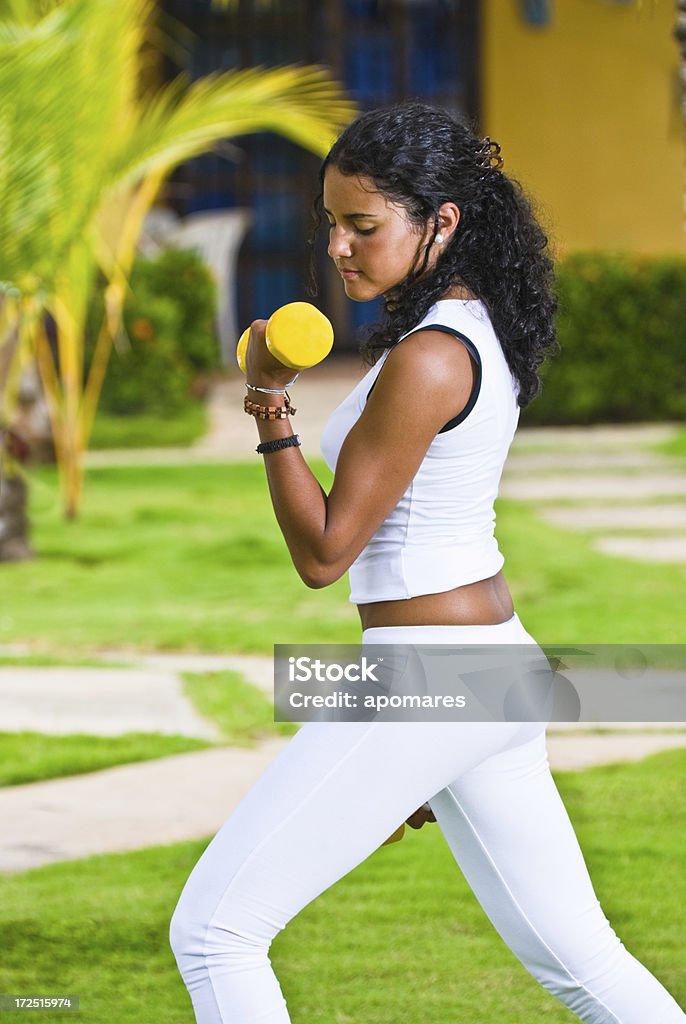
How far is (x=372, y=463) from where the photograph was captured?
194 cm

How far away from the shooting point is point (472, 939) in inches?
134

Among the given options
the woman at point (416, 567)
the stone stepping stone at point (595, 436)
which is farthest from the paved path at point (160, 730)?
the woman at point (416, 567)

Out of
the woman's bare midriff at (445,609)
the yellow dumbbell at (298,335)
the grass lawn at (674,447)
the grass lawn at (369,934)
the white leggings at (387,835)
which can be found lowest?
the grass lawn at (674,447)

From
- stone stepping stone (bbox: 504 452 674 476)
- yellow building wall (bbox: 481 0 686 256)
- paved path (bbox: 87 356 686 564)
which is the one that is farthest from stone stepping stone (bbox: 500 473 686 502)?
yellow building wall (bbox: 481 0 686 256)

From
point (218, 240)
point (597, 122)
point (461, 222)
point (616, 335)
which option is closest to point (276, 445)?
point (461, 222)

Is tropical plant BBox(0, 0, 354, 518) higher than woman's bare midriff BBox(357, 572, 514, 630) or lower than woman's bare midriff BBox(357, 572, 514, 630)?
higher

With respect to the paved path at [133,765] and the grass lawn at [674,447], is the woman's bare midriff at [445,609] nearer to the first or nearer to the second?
the paved path at [133,765]

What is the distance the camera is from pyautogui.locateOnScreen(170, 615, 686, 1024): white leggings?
1907 mm

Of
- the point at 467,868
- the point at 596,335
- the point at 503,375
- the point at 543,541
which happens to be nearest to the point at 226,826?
the point at 467,868

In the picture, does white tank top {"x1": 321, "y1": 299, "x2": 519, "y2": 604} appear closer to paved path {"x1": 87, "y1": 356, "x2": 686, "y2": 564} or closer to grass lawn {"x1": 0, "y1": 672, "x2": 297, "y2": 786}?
grass lawn {"x1": 0, "y1": 672, "x2": 297, "y2": 786}

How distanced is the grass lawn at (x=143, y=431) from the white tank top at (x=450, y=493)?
383 inches

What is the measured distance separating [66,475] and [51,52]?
4157mm

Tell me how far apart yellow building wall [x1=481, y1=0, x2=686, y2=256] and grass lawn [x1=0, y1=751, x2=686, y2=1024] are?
36.2 ft

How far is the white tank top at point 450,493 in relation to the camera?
6.54 ft
